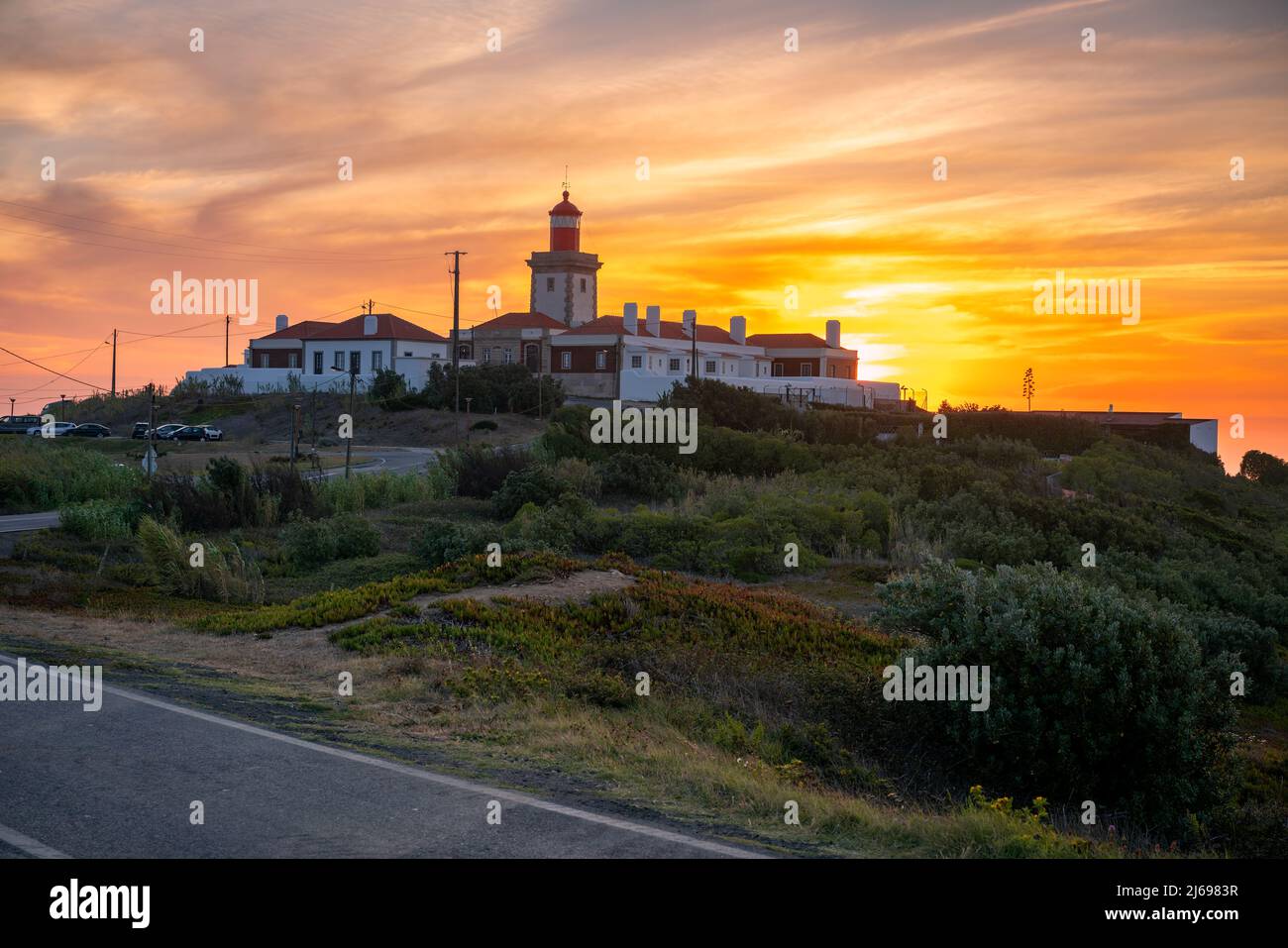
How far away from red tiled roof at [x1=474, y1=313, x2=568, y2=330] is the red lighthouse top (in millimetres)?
6972

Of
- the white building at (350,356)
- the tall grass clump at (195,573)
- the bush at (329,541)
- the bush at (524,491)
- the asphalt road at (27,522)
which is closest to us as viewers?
the tall grass clump at (195,573)

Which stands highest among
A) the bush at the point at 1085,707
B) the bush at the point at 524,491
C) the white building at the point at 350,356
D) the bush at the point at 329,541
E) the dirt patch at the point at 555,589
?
the white building at the point at 350,356

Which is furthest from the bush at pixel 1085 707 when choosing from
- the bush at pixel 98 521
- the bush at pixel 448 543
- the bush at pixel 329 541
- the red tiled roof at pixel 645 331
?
the red tiled roof at pixel 645 331

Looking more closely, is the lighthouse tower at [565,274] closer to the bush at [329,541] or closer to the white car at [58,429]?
the white car at [58,429]

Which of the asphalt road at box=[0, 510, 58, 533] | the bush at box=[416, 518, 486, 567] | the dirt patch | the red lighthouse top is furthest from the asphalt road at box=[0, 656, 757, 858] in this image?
the red lighthouse top

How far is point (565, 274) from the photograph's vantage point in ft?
299

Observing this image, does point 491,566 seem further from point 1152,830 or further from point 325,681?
point 1152,830

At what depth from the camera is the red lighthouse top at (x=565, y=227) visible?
92.2 meters

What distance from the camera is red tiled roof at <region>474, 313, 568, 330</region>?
86562 millimetres

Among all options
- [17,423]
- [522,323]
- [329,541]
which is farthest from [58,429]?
[329,541]

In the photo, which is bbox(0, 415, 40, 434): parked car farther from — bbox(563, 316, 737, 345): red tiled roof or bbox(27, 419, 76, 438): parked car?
bbox(563, 316, 737, 345): red tiled roof

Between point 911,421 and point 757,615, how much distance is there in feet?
152

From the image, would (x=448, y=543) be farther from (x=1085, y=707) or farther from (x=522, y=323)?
(x=522, y=323)
